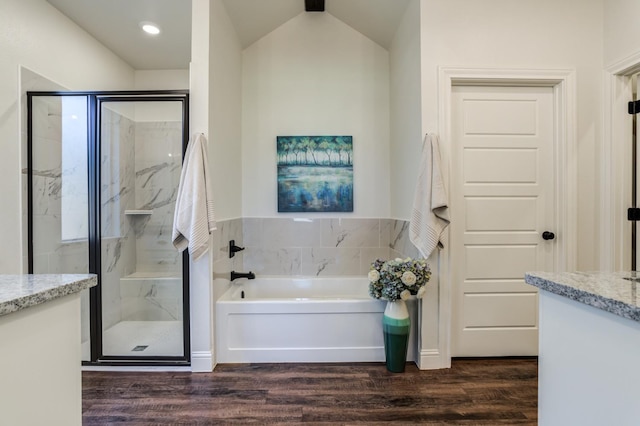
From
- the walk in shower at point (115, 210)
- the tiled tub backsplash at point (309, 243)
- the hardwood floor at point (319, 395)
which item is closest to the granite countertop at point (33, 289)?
the hardwood floor at point (319, 395)

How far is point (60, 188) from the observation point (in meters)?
2.45

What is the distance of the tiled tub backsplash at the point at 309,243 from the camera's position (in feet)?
10.6

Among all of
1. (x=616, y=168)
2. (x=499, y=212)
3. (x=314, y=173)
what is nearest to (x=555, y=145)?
(x=616, y=168)

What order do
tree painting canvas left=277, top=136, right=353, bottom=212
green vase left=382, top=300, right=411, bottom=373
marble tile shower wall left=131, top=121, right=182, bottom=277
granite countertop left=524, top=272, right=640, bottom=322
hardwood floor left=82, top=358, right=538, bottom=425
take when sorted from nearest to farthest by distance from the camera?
granite countertop left=524, top=272, right=640, bottom=322
hardwood floor left=82, top=358, right=538, bottom=425
green vase left=382, top=300, right=411, bottom=373
marble tile shower wall left=131, top=121, right=182, bottom=277
tree painting canvas left=277, top=136, right=353, bottom=212

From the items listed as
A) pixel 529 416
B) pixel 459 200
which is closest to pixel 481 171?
pixel 459 200

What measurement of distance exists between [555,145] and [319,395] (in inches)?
97.0

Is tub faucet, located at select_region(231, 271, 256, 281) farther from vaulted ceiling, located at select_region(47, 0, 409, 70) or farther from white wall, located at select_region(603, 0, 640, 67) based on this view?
white wall, located at select_region(603, 0, 640, 67)

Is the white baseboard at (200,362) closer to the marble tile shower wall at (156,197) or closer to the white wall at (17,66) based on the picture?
the marble tile shower wall at (156,197)

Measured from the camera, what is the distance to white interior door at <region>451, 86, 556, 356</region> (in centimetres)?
244

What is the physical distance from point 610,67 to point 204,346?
3559mm

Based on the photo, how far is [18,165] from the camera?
223cm

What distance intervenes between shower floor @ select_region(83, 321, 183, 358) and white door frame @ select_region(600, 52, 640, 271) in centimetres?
326

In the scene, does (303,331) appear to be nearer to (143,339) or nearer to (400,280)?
(400,280)

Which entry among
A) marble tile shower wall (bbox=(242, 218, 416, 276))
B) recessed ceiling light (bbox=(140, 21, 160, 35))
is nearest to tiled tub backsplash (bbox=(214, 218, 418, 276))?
marble tile shower wall (bbox=(242, 218, 416, 276))
